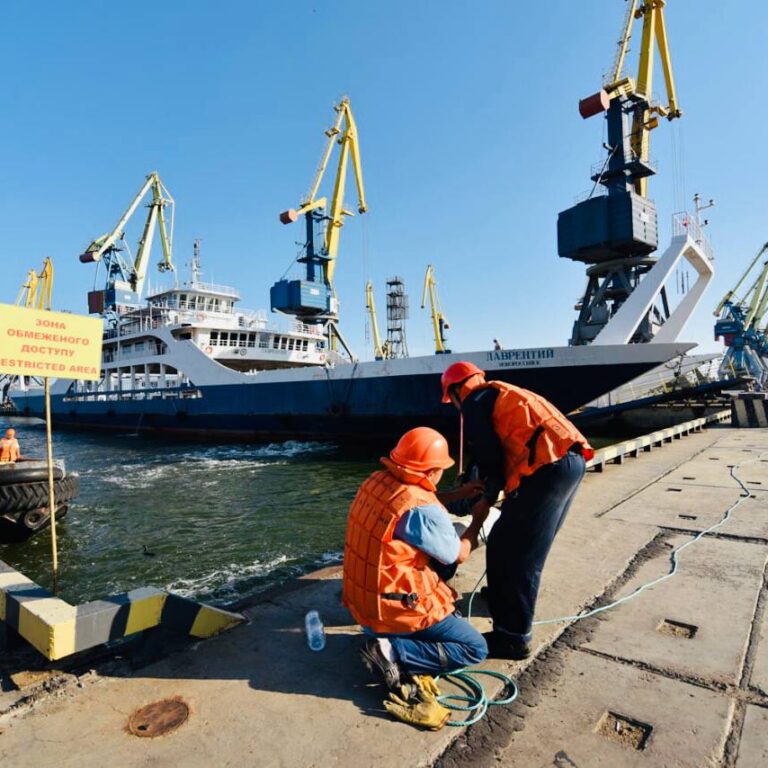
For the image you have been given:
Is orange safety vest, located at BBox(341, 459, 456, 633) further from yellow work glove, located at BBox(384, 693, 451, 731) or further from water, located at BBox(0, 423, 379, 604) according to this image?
water, located at BBox(0, 423, 379, 604)

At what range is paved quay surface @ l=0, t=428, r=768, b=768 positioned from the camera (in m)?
1.81

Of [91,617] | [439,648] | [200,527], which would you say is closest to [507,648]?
[439,648]

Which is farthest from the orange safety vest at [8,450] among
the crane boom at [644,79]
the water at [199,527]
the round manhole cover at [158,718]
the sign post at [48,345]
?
the crane boom at [644,79]

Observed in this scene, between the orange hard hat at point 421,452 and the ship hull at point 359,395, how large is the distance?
42.3 feet

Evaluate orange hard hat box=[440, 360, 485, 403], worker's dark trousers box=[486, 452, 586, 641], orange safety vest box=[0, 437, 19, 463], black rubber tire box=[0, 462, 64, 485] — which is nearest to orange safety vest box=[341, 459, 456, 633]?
worker's dark trousers box=[486, 452, 586, 641]

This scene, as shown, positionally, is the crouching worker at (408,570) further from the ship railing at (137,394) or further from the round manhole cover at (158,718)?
the ship railing at (137,394)

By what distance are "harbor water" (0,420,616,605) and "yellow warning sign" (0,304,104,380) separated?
2.60 m

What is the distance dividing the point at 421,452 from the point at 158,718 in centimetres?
156

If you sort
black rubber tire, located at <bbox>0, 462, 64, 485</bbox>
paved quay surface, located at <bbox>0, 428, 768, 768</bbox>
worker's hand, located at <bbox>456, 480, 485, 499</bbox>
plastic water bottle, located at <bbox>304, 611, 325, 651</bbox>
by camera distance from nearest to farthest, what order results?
paved quay surface, located at <bbox>0, 428, 768, 768</bbox> < plastic water bottle, located at <bbox>304, 611, 325, 651</bbox> < worker's hand, located at <bbox>456, 480, 485, 499</bbox> < black rubber tire, located at <bbox>0, 462, 64, 485</bbox>

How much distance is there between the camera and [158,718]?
2.03 metres

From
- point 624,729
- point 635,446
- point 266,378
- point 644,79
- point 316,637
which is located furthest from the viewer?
point 644,79

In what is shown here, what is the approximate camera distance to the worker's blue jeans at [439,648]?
2.16m

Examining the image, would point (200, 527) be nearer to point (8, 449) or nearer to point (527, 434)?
point (8, 449)

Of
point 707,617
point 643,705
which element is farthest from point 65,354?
point 707,617
